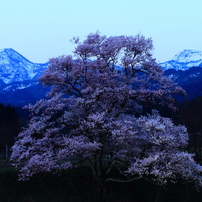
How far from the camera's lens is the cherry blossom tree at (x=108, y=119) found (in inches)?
899

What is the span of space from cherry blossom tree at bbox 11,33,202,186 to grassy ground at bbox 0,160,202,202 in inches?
119

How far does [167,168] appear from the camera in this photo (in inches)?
865

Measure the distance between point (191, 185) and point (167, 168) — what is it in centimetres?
1327

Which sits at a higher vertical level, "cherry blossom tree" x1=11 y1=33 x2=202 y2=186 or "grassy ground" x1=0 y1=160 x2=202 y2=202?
"cherry blossom tree" x1=11 y1=33 x2=202 y2=186

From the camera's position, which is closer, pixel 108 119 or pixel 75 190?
pixel 108 119

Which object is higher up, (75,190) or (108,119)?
(108,119)

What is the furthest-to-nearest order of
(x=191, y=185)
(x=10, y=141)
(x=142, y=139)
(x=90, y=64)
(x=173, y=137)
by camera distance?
(x=10, y=141) → (x=191, y=185) → (x=90, y=64) → (x=142, y=139) → (x=173, y=137)

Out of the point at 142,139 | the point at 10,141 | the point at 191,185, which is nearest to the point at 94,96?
the point at 142,139

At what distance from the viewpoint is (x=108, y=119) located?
79.7 feet

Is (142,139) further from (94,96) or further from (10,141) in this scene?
(10,141)

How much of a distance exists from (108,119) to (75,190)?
34.2 feet

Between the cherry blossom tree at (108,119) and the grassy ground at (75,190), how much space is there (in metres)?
3.01

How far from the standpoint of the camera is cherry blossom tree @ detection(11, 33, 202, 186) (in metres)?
22.8

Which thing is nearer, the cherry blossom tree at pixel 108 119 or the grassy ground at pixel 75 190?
the cherry blossom tree at pixel 108 119
